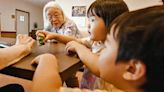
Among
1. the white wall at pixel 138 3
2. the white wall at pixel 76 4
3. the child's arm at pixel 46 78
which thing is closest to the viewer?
the child's arm at pixel 46 78

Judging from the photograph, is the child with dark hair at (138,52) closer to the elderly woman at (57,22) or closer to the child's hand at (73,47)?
the child's hand at (73,47)

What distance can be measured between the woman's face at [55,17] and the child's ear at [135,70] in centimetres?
169

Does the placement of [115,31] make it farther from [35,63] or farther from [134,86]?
[35,63]

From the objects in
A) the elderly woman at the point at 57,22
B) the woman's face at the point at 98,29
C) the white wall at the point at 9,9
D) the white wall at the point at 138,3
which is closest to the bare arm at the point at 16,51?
the woman's face at the point at 98,29

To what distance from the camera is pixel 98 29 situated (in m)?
0.90

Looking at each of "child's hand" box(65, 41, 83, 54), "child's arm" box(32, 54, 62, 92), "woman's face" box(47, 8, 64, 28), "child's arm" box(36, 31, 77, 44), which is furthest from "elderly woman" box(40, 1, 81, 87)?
"child's arm" box(32, 54, 62, 92)

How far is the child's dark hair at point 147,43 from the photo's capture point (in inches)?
15.2

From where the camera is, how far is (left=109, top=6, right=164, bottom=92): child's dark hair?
1.26ft

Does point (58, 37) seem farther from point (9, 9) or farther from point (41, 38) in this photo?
point (9, 9)

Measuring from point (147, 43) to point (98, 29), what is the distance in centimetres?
52

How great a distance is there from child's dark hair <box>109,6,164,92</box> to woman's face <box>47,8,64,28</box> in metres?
1.67

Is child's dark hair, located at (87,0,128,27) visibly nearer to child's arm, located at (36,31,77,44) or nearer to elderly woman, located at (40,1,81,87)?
child's arm, located at (36,31,77,44)

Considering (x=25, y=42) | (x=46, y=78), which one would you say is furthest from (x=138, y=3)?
(x=46, y=78)

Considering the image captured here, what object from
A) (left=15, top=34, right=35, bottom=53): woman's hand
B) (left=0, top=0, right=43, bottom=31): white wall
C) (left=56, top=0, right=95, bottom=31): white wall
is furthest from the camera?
(left=0, top=0, right=43, bottom=31): white wall
